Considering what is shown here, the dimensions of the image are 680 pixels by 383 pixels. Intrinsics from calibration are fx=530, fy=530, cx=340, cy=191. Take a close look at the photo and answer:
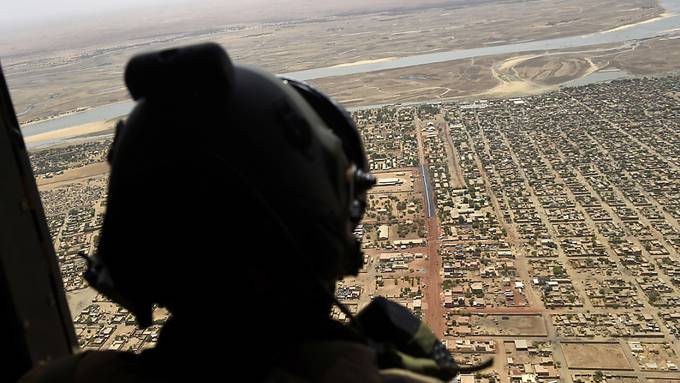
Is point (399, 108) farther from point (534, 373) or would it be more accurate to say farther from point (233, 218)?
point (233, 218)

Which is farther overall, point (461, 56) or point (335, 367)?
point (461, 56)

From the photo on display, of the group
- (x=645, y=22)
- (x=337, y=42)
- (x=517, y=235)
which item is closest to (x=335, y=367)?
(x=517, y=235)

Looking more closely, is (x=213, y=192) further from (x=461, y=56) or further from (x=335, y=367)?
(x=461, y=56)

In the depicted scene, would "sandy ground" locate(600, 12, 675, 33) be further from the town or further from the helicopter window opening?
the town

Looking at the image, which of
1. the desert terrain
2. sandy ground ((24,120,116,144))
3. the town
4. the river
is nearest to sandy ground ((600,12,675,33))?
the river

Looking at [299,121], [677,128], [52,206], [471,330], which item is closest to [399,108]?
[677,128]

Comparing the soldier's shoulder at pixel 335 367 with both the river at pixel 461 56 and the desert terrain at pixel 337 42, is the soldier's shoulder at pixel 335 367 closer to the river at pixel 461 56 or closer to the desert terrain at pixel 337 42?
the desert terrain at pixel 337 42

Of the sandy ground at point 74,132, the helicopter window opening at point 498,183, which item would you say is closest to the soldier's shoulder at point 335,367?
the helicopter window opening at point 498,183
